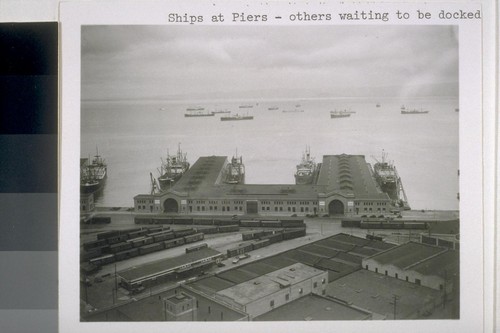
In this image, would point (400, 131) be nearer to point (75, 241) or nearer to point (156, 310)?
point (156, 310)

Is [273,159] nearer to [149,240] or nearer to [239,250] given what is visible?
[239,250]

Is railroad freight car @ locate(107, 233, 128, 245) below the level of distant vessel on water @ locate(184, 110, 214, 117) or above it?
below

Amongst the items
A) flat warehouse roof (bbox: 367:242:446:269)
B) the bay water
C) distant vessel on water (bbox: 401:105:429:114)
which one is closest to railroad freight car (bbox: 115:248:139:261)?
the bay water

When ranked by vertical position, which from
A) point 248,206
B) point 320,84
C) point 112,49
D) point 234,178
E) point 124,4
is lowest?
point 248,206

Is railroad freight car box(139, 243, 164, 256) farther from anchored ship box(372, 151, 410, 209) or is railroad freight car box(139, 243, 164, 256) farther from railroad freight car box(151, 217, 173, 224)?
anchored ship box(372, 151, 410, 209)

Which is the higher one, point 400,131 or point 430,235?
point 400,131

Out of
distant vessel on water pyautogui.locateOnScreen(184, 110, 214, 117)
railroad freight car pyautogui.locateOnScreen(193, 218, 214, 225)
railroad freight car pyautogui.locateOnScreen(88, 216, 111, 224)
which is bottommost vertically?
railroad freight car pyautogui.locateOnScreen(193, 218, 214, 225)

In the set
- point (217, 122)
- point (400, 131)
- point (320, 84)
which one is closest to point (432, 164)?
point (400, 131)

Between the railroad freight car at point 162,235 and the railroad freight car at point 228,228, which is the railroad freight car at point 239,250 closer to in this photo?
the railroad freight car at point 228,228
